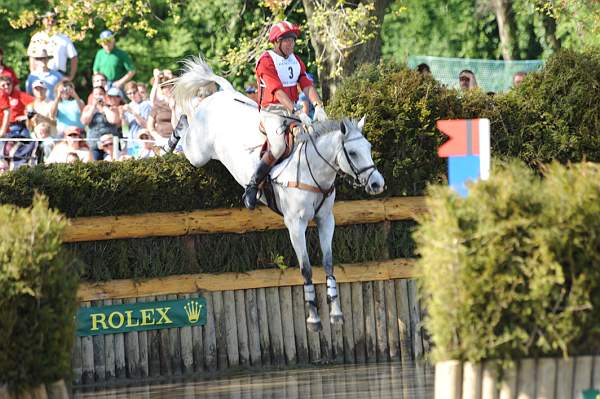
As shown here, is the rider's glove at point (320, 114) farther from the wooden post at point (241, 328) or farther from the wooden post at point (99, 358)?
the wooden post at point (99, 358)

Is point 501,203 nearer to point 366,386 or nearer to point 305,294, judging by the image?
point 366,386

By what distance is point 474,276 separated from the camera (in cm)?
834

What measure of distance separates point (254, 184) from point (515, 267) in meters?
5.70

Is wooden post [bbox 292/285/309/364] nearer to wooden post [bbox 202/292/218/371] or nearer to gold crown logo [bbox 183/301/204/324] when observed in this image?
wooden post [bbox 202/292/218/371]

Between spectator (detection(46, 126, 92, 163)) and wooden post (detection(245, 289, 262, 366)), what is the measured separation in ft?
14.4

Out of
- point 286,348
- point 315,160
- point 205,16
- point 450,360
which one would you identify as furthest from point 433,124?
point 205,16

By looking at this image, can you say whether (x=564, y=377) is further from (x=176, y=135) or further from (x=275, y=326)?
(x=176, y=135)

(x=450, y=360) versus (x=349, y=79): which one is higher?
(x=349, y=79)

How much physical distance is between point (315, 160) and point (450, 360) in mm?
5342

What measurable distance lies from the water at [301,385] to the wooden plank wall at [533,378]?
2.89 metres

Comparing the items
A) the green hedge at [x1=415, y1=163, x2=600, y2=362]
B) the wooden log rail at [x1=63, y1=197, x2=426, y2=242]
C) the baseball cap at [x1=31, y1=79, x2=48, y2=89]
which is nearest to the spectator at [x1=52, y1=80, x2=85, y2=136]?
the baseball cap at [x1=31, y1=79, x2=48, y2=89]

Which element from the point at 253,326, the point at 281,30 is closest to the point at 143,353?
the point at 253,326

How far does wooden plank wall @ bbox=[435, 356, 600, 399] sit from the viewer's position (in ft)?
28.1

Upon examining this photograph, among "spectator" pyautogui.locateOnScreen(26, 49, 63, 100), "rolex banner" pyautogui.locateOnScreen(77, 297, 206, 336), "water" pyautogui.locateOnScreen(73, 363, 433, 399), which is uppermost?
"spectator" pyautogui.locateOnScreen(26, 49, 63, 100)
